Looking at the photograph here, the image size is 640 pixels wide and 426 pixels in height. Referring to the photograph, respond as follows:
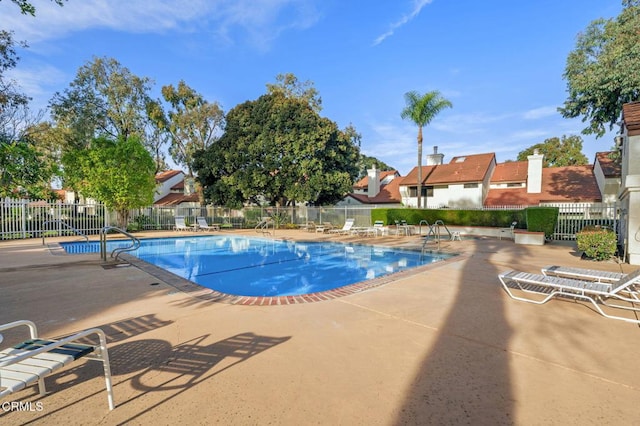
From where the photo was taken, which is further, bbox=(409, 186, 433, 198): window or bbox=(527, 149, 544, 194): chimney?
bbox=(409, 186, 433, 198): window

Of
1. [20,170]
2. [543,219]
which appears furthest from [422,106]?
[20,170]

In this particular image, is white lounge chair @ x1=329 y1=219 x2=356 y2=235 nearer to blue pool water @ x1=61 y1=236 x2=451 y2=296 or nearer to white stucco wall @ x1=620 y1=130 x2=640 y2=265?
blue pool water @ x1=61 y1=236 x2=451 y2=296

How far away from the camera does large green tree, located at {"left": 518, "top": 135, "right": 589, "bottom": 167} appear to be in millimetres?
38247

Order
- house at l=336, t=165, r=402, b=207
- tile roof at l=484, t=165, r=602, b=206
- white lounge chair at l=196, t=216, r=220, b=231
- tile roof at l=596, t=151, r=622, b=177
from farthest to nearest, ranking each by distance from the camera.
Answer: house at l=336, t=165, r=402, b=207 → tile roof at l=484, t=165, r=602, b=206 → white lounge chair at l=196, t=216, r=220, b=231 → tile roof at l=596, t=151, r=622, b=177

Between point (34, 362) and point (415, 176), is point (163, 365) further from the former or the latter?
point (415, 176)

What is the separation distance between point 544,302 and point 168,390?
216 inches

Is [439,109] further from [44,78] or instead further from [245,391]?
[44,78]

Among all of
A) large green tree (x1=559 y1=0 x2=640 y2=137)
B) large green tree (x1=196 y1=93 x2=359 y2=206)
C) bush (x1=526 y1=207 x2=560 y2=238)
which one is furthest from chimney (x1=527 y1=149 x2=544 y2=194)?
large green tree (x1=196 y1=93 x2=359 y2=206)

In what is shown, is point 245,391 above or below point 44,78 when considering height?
below

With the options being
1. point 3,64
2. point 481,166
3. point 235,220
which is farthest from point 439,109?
point 3,64

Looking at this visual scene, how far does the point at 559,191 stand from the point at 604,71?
12898 mm

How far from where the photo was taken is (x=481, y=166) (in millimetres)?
27141

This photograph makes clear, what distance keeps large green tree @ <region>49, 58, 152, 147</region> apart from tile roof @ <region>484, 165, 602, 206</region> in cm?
3178

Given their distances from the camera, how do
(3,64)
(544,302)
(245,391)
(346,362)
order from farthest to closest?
(3,64) < (544,302) < (346,362) < (245,391)
